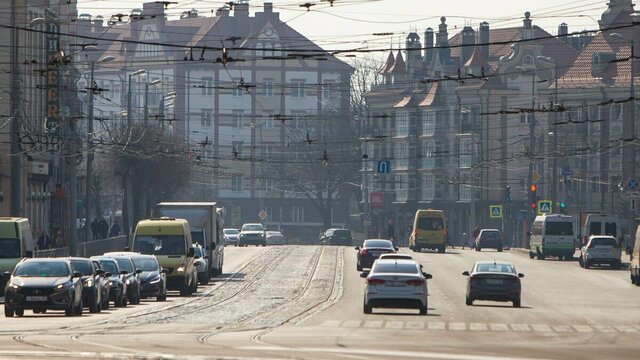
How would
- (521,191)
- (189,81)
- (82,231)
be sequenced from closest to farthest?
(82,231) → (521,191) → (189,81)

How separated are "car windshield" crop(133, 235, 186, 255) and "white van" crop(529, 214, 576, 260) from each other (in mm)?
35280

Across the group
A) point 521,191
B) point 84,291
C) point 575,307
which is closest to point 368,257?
point 575,307

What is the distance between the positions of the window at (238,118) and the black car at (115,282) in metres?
113

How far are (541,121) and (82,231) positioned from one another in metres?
50.2

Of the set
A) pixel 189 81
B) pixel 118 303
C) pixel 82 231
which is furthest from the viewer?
pixel 189 81

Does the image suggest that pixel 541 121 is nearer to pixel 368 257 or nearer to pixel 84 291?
pixel 368 257

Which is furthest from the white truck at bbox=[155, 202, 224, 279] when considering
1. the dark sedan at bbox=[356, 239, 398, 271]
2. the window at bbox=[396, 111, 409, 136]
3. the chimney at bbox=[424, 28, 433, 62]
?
the window at bbox=[396, 111, 409, 136]

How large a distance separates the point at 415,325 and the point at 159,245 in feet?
61.0

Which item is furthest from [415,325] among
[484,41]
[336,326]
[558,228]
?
[484,41]

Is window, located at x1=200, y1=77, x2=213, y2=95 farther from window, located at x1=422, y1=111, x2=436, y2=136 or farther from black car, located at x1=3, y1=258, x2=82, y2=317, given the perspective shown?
black car, located at x1=3, y1=258, x2=82, y2=317

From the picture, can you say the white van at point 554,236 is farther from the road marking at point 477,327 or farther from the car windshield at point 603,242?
Answer: the road marking at point 477,327

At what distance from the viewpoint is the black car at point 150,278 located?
49.3 m

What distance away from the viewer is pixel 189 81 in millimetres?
156500

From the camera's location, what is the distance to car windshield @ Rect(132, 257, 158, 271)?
162 feet
